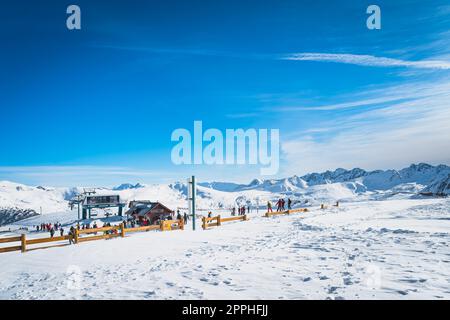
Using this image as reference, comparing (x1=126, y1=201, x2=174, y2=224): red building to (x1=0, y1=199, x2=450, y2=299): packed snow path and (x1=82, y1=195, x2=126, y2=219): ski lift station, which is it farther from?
(x1=0, y1=199, x2=450, y2=299): packed snow path

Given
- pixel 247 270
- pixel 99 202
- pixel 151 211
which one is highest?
pixel 247 270

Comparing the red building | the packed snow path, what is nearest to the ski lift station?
the red building

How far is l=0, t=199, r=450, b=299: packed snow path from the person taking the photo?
8.09m

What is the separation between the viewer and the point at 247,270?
33.8ft

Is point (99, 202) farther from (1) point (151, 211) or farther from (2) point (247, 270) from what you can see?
(2) point (247, 270)

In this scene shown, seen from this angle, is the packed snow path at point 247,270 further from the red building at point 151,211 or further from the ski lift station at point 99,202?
the ski lift station at point 99,202

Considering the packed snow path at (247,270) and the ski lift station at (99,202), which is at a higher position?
the packed snow path at (247,270)

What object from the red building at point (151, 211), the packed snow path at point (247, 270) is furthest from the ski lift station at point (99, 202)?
the packed snow path at point (247, 270)

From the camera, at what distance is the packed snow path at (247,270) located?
8.09 m

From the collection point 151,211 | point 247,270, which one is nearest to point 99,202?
point 151,211

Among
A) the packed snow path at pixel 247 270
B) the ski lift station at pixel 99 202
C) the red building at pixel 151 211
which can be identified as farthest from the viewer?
the ski lift station at pixel 99 202

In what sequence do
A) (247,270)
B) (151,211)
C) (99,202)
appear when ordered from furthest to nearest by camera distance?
1. (99,202)
2. (151,211)
3. (247,270)
